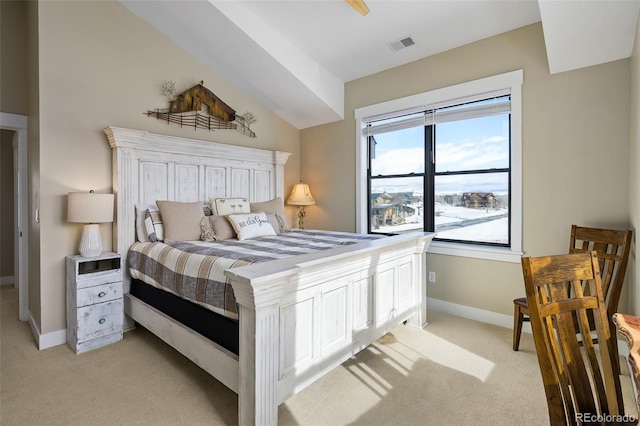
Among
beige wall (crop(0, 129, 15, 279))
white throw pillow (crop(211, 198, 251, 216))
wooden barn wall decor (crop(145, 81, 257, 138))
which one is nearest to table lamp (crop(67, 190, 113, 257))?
white throw pillow (crop(211, 198, 251, 216))

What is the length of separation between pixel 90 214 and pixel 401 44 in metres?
3.33

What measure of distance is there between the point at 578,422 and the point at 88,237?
328cm

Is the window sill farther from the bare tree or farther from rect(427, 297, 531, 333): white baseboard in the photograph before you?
the bare tree

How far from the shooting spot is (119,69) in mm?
3064

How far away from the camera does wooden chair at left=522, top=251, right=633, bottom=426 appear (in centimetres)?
99

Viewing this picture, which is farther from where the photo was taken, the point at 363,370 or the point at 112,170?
the point at 112,170

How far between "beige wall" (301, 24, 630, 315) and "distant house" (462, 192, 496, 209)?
345mm

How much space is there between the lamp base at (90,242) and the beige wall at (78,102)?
209 millimetres

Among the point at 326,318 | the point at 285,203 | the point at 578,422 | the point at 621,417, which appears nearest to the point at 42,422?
the point at 326,318

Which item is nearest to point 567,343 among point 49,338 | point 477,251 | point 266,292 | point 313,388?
point 266,292

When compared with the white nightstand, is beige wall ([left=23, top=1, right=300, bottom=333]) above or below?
above

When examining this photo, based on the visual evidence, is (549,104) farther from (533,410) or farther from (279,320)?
(279,320)

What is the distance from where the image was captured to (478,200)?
10.9 feet

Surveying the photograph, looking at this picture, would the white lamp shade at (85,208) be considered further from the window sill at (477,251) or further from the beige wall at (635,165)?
the beige wall at (635,165)
